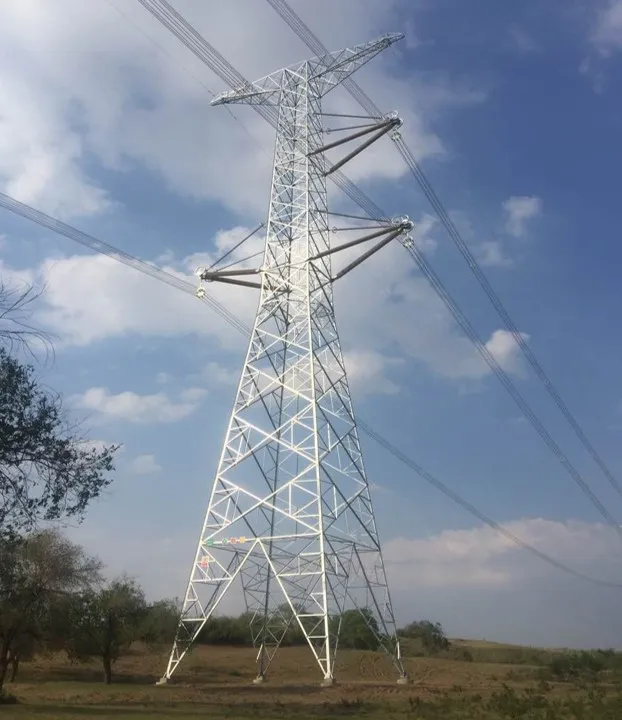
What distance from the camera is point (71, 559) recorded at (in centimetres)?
3147

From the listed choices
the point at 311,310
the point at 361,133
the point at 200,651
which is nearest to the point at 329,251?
the point at 311,310

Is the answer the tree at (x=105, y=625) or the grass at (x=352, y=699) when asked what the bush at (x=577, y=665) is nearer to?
the grass at (x=352, y=699)

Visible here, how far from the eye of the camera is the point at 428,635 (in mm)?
64438

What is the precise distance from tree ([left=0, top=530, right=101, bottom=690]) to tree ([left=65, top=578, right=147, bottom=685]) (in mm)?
5376

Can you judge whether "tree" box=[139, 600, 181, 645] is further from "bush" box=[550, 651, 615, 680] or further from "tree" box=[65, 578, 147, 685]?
"bush" box=[550, 651, 615, 680]

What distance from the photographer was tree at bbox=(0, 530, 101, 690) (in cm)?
2638

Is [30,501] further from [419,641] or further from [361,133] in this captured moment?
[419,641]

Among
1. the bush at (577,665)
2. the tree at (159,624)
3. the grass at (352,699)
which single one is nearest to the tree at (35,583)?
the grass at (352,699)

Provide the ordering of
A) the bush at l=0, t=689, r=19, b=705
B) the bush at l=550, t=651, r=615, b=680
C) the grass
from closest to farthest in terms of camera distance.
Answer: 1. the grass
2. the bush at l=0, t=689, r=19, b=705
3. the bush at l=550, t=651, r=615, b=680

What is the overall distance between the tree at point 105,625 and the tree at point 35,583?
17.6ft

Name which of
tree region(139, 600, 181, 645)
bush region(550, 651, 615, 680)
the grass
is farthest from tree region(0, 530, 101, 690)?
bush region(550, 651, 615, 680)

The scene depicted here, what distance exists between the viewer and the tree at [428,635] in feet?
198

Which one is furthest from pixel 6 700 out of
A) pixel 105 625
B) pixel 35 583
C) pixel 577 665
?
pixel 577 665

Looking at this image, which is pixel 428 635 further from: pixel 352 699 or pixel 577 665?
pixel 352 699
